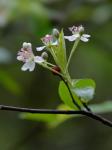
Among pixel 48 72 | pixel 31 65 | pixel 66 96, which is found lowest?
pixel 48 72

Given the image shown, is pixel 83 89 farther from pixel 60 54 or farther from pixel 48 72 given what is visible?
pixel 48 72

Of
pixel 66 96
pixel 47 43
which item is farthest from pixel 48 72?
pixel 47 43

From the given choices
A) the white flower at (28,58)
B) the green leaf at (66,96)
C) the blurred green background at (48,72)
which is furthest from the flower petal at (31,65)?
the blurred green background at (48,72)

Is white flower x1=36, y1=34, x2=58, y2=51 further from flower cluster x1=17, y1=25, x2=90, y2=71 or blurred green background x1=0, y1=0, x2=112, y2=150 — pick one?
blurred green background x1=0, y1=0, x2=112, y2=150

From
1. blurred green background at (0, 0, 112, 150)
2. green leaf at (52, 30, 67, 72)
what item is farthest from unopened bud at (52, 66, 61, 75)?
blurred green background at (0, 0, 112, 150)

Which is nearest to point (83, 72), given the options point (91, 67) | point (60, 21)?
point (91, 67)

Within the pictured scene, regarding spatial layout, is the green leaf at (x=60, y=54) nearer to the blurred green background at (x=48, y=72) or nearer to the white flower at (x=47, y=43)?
the white flower at (x=47, y=43)
